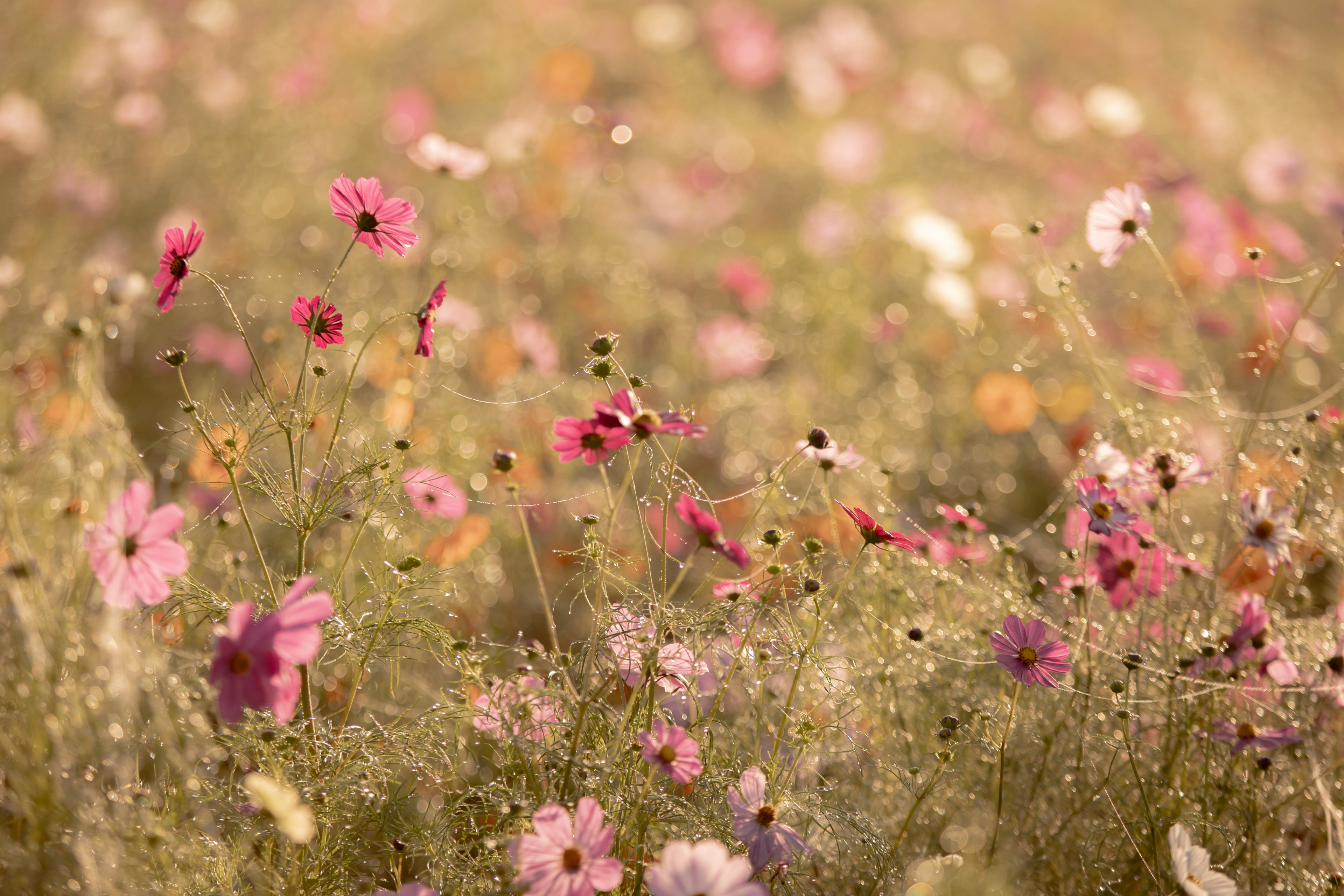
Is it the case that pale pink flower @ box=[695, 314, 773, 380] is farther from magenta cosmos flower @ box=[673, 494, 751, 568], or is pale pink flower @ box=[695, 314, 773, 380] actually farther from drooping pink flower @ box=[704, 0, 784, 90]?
drooping pink flower @ box=[704, 0, 784, 90]

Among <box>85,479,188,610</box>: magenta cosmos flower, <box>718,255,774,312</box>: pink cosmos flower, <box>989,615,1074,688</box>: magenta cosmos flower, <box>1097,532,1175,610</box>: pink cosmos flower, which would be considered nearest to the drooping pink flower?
<box>718,255,774,312</box>: pink cosmos flower

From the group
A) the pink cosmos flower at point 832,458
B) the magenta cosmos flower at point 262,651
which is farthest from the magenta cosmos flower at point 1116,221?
the magenta cosmos flower at point 262,651

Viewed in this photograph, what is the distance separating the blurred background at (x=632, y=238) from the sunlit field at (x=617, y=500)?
0.06 feet

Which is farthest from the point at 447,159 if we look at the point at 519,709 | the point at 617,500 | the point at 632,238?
the point at 632,238

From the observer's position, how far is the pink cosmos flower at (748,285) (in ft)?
6.88

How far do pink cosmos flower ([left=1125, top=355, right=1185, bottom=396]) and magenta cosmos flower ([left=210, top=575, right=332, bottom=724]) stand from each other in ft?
3.76

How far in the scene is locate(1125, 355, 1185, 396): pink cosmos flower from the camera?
4.73ft

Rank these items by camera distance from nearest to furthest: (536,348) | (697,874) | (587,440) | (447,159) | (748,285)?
(697,874) < (587,440) < (447,159) < (536,348) < (748,285)

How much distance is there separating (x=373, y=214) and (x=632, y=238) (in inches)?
70.7

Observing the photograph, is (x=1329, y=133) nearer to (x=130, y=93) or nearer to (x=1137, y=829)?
(x=1137, y=829)

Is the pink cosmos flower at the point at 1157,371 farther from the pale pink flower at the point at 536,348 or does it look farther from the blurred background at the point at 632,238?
the pale pink flower at the point at 536,348

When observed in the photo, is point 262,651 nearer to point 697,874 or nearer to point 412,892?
point 412,892

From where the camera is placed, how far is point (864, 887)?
0.81 meters

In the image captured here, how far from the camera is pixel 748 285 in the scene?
2.13 m
